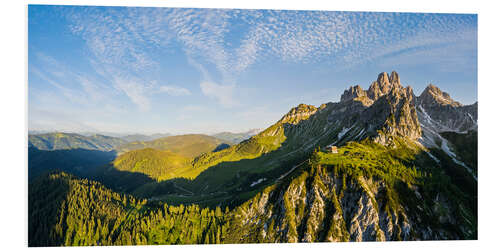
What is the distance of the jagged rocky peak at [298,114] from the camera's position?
17062cm

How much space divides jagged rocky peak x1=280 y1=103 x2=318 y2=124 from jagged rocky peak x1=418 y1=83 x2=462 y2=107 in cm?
7267

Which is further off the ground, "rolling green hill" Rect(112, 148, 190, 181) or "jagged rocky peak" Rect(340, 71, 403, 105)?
"jagged rocky peak" Rect(340, 71, 403, 105)

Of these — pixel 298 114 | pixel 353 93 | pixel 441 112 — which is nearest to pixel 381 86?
pixel 353 93

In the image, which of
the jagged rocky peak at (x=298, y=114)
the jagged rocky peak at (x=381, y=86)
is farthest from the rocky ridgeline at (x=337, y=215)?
the jagged rocky peak at (x=298, y=114)

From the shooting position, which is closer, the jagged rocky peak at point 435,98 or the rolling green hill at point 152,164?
the jagged rocky peak at point 435,98

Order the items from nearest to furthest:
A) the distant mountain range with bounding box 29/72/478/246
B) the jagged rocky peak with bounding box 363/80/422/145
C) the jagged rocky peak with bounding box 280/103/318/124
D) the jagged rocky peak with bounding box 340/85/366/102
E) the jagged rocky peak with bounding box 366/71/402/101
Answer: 1. the distant mountain range with bounding box 29/72/478/246
2. the jagged rocky peak with bounding box 363/80/422/145
3. the jagged rocky peak with bounding box 366/71/402/101
4. the jagged rocky peak with bounding box 340/85/366/102
5. the jagged rocky peak with bounding box 280/103/318/124

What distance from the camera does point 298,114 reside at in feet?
576

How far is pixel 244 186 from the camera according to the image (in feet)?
286

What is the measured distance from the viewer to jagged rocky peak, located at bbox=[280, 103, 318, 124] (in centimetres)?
17062

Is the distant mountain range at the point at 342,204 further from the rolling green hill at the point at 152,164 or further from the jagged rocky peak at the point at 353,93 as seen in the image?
the rolling green hill at the point at 152,164

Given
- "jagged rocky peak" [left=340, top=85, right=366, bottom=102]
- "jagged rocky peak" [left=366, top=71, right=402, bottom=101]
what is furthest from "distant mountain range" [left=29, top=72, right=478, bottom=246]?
"jagged rocky peak" [left=340, top=85, right=366, bottom=102]

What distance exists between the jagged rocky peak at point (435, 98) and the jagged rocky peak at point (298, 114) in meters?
72.7

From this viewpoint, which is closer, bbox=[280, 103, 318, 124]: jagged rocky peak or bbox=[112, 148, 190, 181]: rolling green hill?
bbox=[112, 148, 190, 181]: rolling green hill

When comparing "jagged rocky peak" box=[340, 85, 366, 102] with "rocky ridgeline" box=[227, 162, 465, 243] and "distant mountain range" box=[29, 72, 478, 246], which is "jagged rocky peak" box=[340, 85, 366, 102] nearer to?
"distant mountain range" box=[29, 72, 478, 246]
